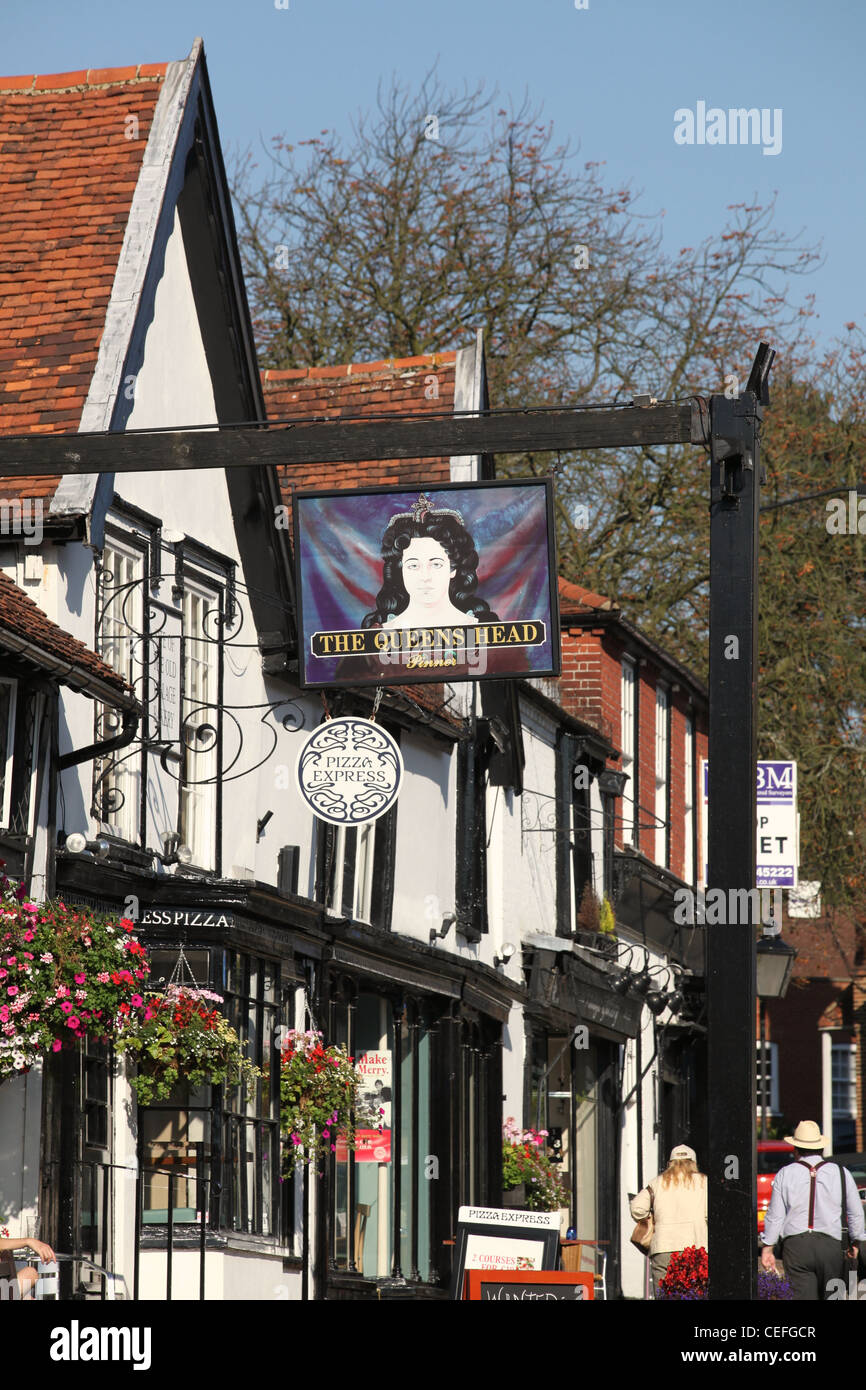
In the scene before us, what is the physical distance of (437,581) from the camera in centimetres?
1280

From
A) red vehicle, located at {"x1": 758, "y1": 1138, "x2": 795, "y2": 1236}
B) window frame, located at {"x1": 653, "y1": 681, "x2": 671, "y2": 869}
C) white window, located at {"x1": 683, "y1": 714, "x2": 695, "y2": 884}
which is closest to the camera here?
red vehicle, located at {"x1": 758, "y1": 1138, "x2": 795, "y2": 1236}

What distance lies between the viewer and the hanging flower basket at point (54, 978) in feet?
38.9

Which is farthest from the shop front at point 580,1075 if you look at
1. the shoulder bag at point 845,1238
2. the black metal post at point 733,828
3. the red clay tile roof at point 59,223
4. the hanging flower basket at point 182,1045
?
the black metal post at point 733,828

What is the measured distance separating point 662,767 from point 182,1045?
58.8 ft

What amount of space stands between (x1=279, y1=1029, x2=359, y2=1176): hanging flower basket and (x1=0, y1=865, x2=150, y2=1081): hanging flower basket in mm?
4198

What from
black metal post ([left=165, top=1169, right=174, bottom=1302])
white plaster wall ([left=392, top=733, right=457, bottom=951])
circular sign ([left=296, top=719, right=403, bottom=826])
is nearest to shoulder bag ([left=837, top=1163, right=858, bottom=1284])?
circular sign ([left=296, top=719, right=403, bottom=826])

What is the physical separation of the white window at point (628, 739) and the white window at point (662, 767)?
1.57 meters

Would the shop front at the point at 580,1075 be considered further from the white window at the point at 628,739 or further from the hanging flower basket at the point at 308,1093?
the hanging flower basket at the point at 308,1093

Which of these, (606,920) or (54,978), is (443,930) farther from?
(54,978)

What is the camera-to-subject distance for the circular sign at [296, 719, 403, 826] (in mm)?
15750

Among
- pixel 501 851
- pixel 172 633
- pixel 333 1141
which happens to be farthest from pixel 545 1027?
pixel 172 633

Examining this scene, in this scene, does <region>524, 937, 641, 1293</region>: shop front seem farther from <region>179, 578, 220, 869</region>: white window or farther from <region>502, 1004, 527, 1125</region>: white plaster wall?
<region>179, 578, 220, 869</region>: white window

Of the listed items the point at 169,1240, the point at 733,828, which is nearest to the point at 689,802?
the point at 169,1240

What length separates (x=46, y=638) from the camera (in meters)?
13.0
